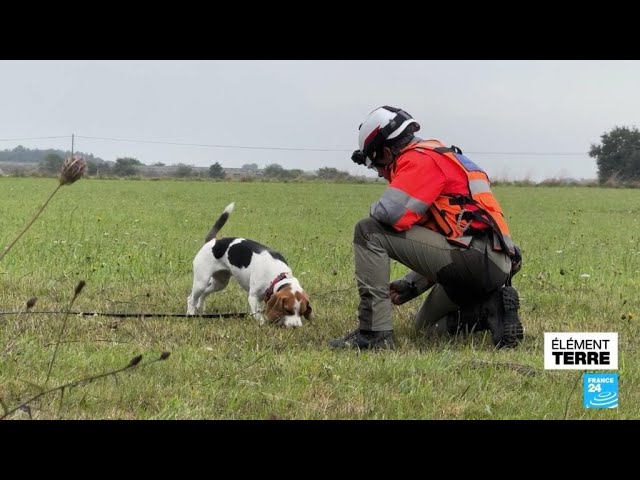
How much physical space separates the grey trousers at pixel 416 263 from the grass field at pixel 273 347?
1.20 feet

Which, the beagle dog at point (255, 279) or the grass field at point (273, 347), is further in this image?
the beagle dog at point (255, 279)

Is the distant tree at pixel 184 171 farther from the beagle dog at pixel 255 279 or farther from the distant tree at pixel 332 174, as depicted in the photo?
the beagle dog at pixel 255 279

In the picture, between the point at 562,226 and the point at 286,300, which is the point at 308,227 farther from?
the point at 286,300

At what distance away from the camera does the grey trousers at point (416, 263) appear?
192 inches

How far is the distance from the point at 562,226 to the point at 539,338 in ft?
36.3

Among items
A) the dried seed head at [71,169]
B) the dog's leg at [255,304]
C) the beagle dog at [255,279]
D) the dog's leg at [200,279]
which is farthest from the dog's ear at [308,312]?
the dried seed head at [71,169]

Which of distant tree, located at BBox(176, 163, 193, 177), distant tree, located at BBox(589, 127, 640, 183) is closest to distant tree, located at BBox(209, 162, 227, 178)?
distant tree, located at BBox(176, 163, 193, 177)

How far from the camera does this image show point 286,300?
5.47 m

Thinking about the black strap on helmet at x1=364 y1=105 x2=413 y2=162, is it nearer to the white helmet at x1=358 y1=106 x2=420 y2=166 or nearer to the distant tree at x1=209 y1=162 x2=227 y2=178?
the white helmet at x1=358 y1=106 x2=420 y2=166

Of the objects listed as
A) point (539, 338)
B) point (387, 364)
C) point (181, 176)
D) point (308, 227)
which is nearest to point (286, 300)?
point (387, 364)

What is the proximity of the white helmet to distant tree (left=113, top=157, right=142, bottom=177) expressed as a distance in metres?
30.0

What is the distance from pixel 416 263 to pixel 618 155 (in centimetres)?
4033

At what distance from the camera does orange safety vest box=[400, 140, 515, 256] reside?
484 centimetres

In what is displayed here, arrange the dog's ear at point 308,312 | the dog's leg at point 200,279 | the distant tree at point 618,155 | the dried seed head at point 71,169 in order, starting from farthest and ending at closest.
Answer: the distant tree at point 618,155
the dog's leg at point 200,279
the dog's ear at point 308,312
the dried seed head at point 71,169
